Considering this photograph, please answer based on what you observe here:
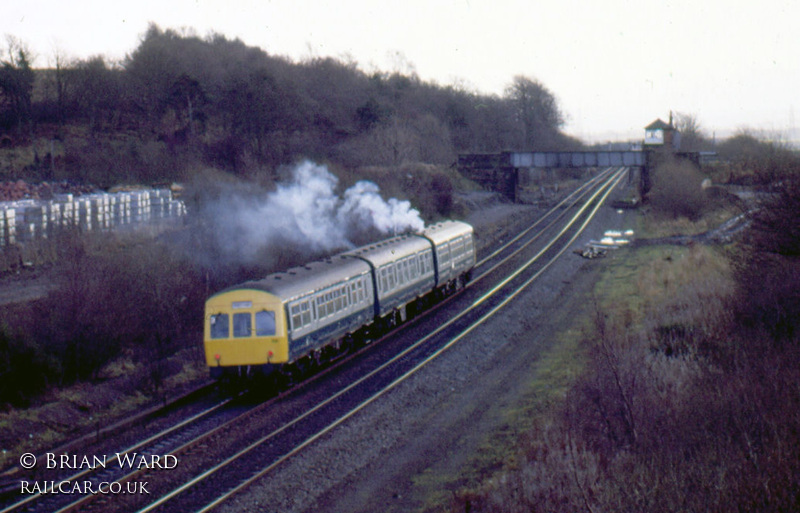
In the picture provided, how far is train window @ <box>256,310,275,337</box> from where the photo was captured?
50.4 ft

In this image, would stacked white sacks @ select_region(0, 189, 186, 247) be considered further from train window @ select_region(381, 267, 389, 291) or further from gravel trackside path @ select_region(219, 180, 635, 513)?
gravel trackside path @ select_region(219, 180, 635, 513)

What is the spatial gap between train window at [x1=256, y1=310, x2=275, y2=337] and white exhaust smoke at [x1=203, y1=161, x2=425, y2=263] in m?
10.4

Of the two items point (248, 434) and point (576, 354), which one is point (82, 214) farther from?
point (576, 354)

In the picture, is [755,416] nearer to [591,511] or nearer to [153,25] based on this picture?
[591,511]

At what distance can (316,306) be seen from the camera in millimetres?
16984

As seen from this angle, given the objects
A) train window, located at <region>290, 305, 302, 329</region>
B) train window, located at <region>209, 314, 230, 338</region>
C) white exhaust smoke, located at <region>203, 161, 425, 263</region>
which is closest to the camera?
train window, located at <region>209, 314, 230, 338</region>

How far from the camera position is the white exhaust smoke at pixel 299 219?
2680cm

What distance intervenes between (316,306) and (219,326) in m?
2.44

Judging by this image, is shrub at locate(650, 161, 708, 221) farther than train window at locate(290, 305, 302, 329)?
Yes

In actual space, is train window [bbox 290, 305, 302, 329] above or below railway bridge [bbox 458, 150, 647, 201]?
below

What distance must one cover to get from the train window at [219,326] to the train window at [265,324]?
0.68 metres

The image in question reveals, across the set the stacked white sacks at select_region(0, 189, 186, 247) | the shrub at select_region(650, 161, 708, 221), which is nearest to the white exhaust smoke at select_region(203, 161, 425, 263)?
the stacked white sacks at select_region(0, 189, 186, 247)

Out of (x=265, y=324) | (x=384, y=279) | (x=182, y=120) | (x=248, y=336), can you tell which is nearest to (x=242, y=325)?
(x=248, y=336)

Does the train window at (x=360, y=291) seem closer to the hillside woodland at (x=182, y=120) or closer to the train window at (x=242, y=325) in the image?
the train window at (x=242, y=325)
